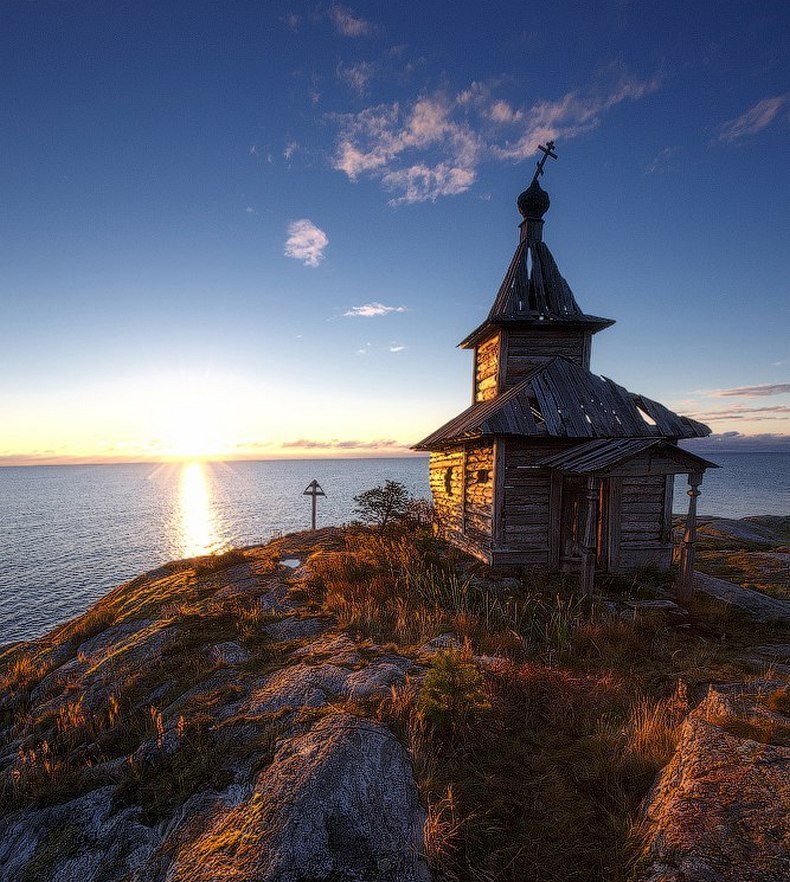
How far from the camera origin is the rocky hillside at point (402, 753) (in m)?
3.18

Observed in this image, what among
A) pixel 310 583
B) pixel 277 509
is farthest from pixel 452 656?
pixel 277 509

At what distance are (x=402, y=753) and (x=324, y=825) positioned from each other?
1.04 m

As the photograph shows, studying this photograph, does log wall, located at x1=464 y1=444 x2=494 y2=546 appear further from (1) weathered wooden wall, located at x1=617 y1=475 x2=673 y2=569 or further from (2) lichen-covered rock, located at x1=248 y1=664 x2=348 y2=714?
(2) lichen-covered rock, located at x1=248 y1=664 x2=348 y2=714

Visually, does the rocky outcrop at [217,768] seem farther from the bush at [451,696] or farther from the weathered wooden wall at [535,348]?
the weathered wooden wall at [535,348]

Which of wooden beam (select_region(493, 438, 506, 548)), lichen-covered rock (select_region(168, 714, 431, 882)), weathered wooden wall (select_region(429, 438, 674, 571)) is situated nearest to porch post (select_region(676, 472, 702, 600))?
weathered wooden wall (select_region(429, 438, 674, 571))

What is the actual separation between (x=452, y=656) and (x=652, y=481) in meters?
10.7

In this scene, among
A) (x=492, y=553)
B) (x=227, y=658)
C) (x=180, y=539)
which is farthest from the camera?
(x=180, y=539)

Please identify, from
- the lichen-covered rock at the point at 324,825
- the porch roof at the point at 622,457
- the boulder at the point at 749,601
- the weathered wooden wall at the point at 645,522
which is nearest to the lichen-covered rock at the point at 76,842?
the lichen-covered rock at the point at 324,825

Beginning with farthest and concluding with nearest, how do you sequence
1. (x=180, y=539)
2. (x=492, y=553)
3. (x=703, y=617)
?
(x=180, y=539), (x=492, y=553), (x=703, y=617)

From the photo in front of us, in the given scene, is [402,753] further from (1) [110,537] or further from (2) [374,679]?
(1) [110,537]

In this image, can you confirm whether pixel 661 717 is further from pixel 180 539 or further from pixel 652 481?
pixel 180 539

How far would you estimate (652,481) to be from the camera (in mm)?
13086

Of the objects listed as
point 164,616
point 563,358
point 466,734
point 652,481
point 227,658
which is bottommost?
point 164,616

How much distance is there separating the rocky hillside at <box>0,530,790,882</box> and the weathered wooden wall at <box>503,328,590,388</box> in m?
8.69
